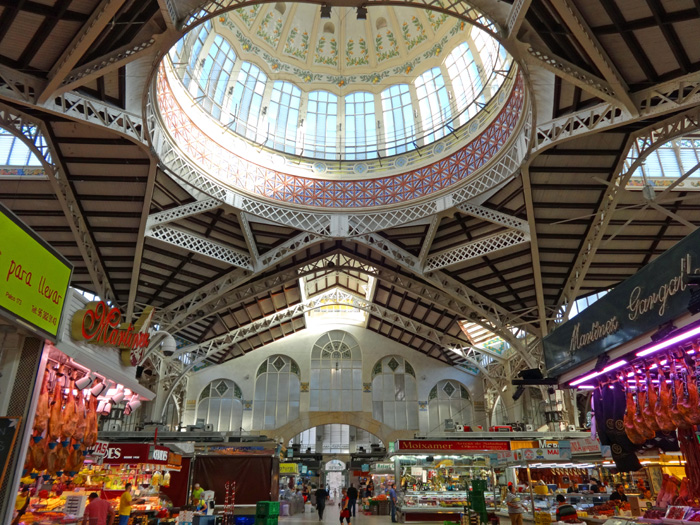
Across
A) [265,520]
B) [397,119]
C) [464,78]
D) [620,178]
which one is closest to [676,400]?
[265,520]

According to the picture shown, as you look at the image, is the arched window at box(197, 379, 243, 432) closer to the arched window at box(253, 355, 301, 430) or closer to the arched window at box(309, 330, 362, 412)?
the arched window at box(253, 355, 301, 430)

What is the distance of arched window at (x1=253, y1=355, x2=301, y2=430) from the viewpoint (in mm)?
32344

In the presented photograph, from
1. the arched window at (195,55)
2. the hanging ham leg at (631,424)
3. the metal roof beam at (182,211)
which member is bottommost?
the hanging ham leg at (631,424)

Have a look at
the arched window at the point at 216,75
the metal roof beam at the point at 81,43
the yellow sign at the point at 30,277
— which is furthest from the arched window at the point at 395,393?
the yellow sign at the point at 30,277

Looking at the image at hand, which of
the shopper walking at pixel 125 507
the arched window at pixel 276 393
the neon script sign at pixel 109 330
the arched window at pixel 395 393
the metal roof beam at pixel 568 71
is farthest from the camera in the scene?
the arched window at pixel 395 393

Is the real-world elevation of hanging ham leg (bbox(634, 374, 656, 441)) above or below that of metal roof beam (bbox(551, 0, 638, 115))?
below

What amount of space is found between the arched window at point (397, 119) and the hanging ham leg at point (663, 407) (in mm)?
16889

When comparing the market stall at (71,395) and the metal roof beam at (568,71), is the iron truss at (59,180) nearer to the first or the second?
the market stall at (71,395)

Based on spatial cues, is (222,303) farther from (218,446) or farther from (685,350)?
(685,350)

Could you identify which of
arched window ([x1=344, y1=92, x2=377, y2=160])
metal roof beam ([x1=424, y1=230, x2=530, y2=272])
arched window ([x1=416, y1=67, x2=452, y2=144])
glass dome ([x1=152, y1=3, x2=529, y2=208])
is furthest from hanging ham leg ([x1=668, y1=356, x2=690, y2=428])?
arched window ([x1=344, y1=92, x2=377, y2=160])

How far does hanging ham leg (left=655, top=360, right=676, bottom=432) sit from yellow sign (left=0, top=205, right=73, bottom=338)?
6929 mm

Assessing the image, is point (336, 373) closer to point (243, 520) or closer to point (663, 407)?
point (243, 520)

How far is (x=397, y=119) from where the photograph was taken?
2233 centimetres

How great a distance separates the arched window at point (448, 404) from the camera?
3294 centimetres
